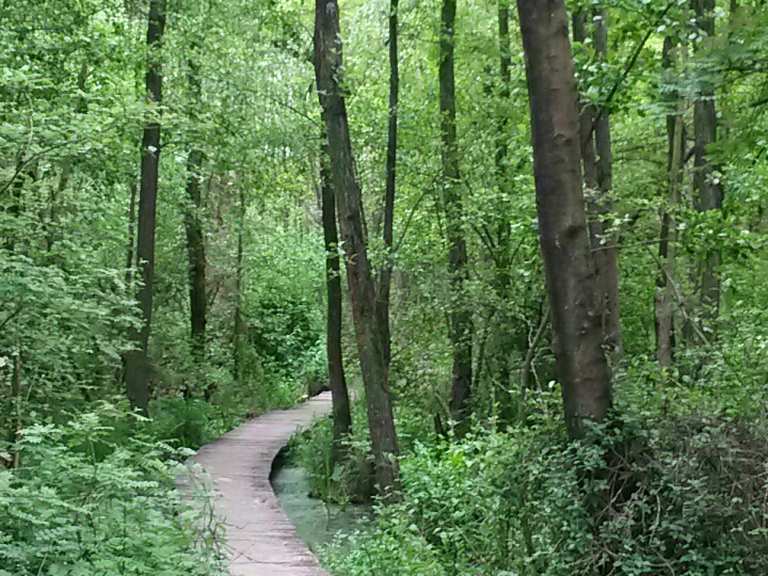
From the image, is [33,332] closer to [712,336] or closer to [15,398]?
[15,398]

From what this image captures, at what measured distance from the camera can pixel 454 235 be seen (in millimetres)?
13500

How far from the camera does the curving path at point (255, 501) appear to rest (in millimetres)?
7262

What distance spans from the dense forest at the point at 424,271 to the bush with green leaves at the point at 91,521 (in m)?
0.02

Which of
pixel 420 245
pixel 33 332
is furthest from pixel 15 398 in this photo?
pixel 420 245

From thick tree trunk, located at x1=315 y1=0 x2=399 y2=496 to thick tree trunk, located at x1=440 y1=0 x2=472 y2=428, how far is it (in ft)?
11.4

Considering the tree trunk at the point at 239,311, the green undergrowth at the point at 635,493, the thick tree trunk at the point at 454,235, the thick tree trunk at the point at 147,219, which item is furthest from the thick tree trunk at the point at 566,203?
the tree trunk at the point at 239,311

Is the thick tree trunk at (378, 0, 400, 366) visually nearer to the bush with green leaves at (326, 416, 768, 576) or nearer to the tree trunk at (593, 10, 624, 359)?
the tree trunk at (593, 10, 624, 359)

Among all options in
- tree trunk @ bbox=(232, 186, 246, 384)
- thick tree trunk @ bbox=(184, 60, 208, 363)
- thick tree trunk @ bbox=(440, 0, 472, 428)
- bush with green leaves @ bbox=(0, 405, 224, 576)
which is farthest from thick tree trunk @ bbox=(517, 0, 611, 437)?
tree trunk @ bbox=(232, 186, 246, 384)

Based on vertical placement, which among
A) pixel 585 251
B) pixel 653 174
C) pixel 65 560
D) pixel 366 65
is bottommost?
pixel 65 560

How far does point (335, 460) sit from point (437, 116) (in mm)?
6022

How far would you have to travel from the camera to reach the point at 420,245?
47.2ft

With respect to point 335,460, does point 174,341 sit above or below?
above

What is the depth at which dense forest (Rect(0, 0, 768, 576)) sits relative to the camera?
5.02 metres

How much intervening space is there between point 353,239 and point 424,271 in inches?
196
